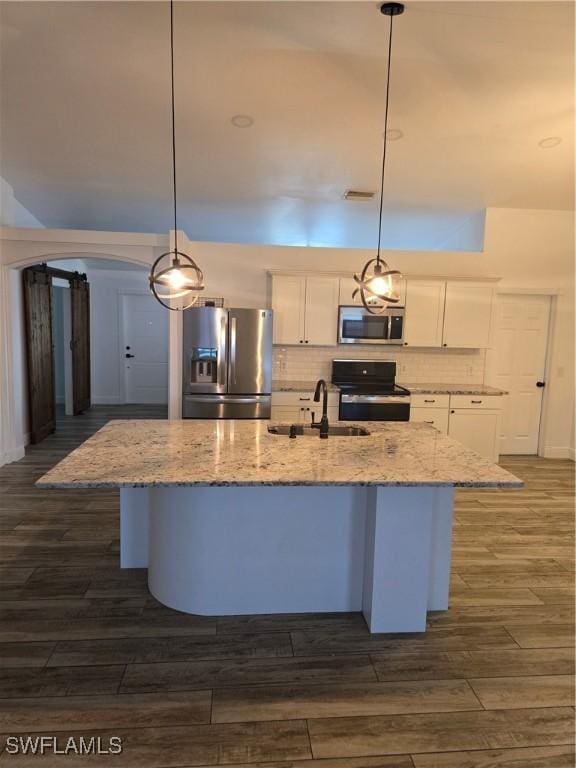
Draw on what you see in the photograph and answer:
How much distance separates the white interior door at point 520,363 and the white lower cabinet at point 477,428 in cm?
70

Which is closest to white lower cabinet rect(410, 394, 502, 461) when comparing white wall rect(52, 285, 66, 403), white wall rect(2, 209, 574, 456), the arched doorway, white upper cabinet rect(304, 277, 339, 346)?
white upper cabinet rect(304, 277, 339, 346)

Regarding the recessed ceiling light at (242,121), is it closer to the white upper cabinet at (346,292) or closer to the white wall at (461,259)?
the white wall at (461,259)

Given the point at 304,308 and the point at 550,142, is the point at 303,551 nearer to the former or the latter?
the point at 304,308

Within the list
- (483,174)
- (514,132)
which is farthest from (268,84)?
(483,174)

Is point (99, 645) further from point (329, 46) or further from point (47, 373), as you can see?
point (47, 373)

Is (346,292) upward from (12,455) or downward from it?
upward

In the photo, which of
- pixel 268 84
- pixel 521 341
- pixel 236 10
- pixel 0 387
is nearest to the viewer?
pixel 236 10

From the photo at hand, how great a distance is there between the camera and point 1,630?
2.28 meters

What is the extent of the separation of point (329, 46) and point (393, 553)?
278 cm

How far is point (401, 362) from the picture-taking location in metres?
5.62

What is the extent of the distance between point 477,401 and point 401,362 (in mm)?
967

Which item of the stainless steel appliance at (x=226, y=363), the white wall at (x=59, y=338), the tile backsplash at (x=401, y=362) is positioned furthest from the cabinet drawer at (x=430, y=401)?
the white wall at (x=59, y=338)

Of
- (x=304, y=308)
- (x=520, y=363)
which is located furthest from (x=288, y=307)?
(x=520, y=363)

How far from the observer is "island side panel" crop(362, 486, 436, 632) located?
2.23 meters
